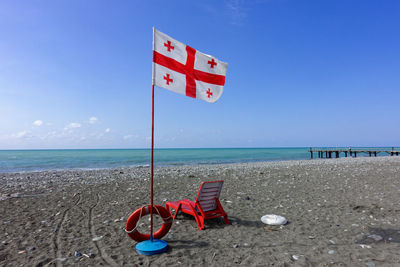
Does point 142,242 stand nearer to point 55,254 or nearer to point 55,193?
point 55,254

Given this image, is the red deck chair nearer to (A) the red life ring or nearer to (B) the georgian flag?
(A) the red life ring

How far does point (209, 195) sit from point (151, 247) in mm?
2104

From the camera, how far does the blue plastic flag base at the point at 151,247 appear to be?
4298 millimetres

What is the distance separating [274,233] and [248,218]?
1.19 m

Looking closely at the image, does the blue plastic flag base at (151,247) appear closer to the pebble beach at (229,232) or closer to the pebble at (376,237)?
the pebble beach at (229,232)

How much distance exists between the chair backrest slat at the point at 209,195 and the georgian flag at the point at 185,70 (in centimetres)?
212

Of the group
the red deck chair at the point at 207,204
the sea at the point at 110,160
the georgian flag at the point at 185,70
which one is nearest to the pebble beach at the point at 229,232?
the red deck chair at the point at 207,204

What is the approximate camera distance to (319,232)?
528cm

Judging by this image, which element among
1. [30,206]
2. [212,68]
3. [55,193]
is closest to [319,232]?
[212,68]

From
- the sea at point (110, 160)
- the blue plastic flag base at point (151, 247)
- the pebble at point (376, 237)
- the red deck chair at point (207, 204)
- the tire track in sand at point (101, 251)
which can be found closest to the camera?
the tire track in sand at point (101, 251)

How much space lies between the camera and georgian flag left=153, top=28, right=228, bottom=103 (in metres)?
4.68

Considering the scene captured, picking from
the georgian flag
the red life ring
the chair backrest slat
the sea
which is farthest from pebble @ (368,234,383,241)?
the sea

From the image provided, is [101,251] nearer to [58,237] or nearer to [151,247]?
[151,247]

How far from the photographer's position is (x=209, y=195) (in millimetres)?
6078
